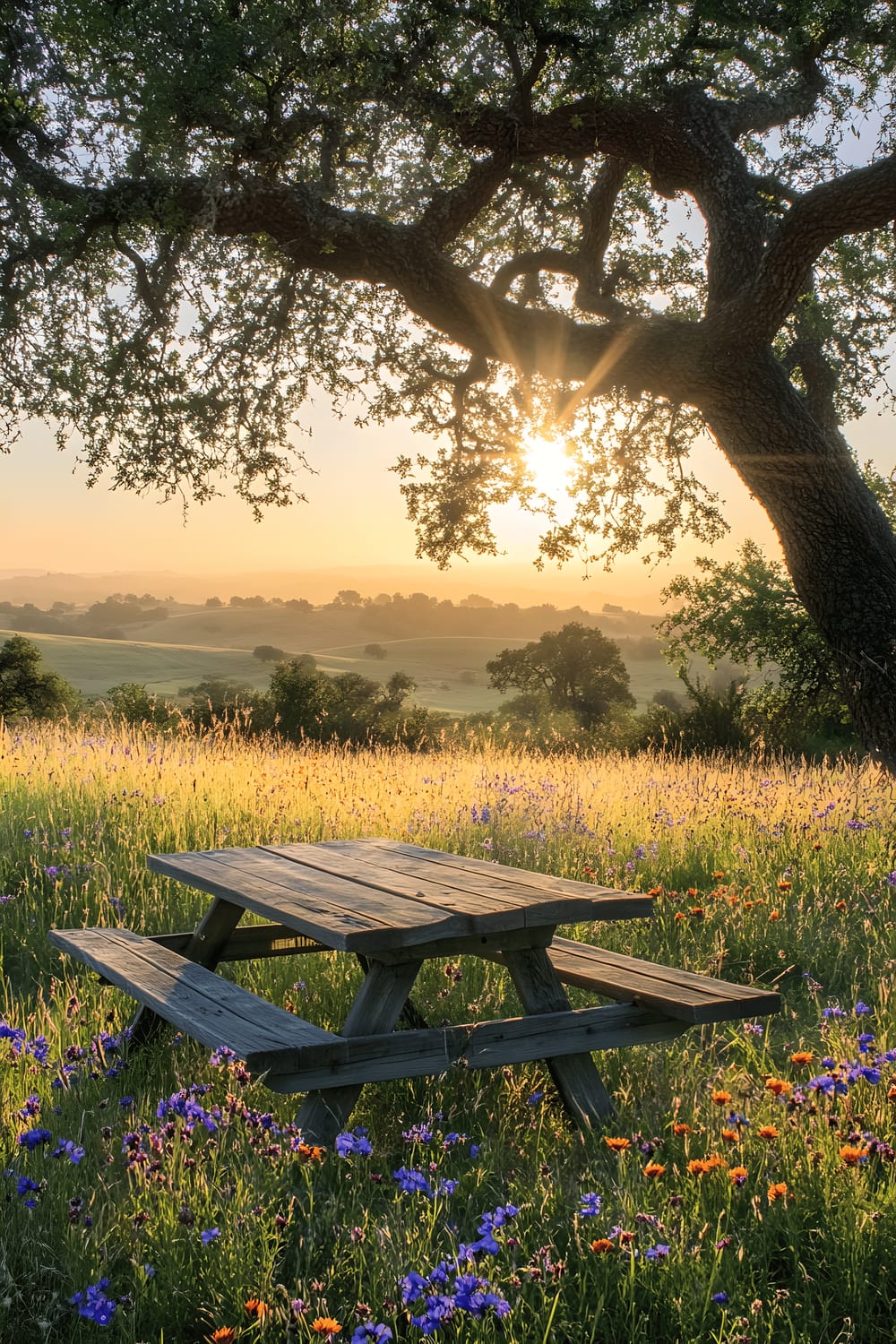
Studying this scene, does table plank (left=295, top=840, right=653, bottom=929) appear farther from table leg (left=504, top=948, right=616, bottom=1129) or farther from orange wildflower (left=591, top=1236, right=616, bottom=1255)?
orange wildflower (left=591, top=1236, right=616, bottom=1255)

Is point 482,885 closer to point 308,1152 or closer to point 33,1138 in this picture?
point 308,1152

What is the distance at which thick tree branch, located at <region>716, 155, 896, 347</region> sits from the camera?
9.05 meters

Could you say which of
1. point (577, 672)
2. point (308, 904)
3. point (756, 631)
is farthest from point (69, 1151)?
point (577, 672)

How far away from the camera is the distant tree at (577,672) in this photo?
3725 cm

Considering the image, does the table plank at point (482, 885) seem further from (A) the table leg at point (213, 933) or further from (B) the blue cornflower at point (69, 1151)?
(B) the blue cornflower at point (69, 1151)

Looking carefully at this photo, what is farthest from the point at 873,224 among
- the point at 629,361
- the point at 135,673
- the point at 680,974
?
the point at 135,673

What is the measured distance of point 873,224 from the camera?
30.3 ft

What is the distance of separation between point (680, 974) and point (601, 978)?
0.29 meters

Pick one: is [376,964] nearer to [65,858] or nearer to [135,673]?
[65,858]

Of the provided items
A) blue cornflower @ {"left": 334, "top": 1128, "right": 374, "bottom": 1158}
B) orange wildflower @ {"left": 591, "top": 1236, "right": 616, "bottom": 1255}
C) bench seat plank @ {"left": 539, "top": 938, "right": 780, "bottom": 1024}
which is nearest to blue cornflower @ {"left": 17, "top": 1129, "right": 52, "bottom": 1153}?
blue cornflower @ {"left": 334, "top": 1128, "right": 374, "bottom": 1158}

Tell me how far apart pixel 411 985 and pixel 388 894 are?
0.47 m

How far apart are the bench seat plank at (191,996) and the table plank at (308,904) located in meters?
0.26

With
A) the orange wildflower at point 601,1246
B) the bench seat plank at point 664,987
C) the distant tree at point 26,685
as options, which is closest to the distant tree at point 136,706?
the distant tree at point 26,685

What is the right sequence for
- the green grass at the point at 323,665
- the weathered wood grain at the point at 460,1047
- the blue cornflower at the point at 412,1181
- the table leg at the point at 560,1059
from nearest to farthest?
the blue cornflower at the point at 412,1181 < the weathered wood grain at the point at 460,1047 < the table leg at the point at 560,1059 < the green grass at the point at 323,665
